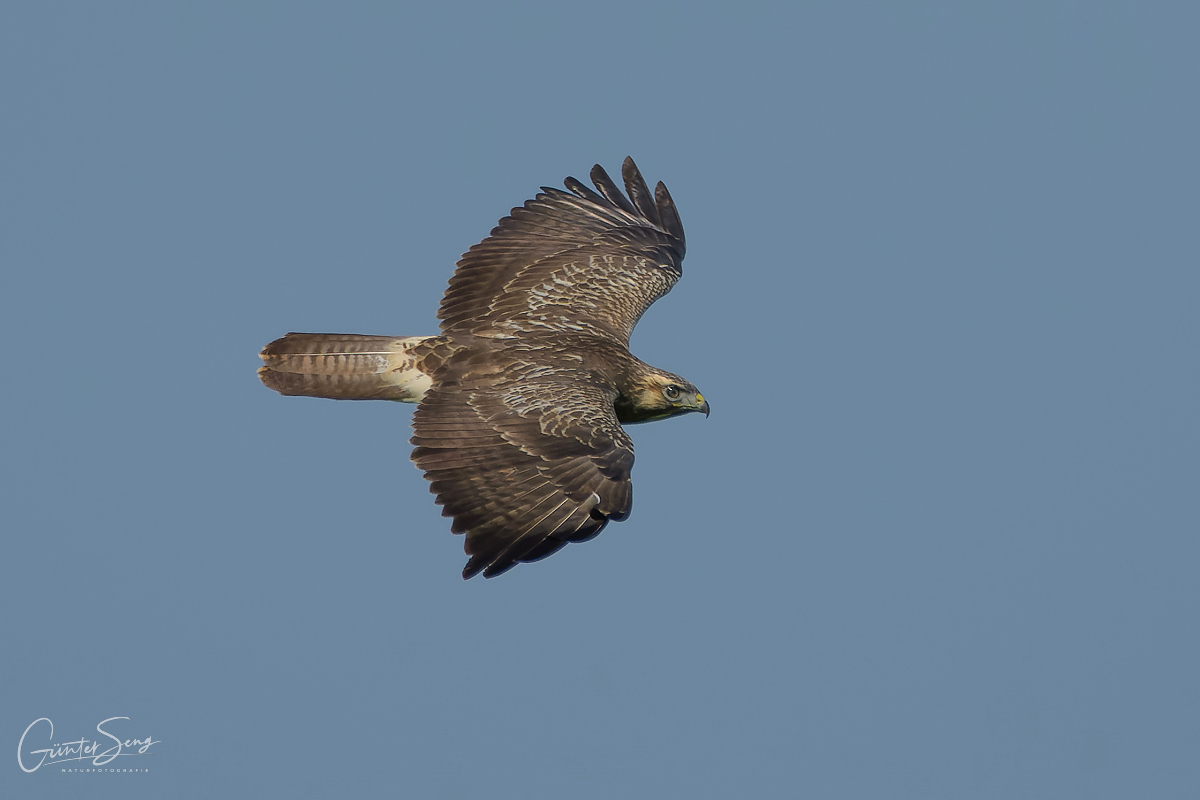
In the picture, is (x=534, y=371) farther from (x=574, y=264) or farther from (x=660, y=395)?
(x=574, y=264)

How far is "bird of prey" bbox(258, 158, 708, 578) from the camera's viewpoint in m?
10.8

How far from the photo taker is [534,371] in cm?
1230

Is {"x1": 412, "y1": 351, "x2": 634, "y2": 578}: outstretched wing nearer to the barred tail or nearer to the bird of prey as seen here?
the bird of prey

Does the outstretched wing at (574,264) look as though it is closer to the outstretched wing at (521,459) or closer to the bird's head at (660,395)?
the bird's head at (660,395)

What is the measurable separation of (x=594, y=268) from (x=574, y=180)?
162 cm

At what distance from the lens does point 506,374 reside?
12.3 meters

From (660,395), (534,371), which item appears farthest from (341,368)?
(660,395)

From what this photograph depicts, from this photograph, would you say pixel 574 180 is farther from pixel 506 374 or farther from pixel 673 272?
pixel 506 374

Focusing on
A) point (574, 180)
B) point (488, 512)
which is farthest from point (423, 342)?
point (574, 180)

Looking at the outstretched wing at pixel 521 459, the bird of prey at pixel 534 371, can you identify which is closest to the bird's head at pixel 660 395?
the bird of prey at pixel 534 371

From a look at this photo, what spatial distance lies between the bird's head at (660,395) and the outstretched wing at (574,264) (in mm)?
A: 902

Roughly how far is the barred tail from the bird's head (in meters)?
1.88

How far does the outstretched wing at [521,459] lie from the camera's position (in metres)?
10.6

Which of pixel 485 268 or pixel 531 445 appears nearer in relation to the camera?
pixel 531 445
